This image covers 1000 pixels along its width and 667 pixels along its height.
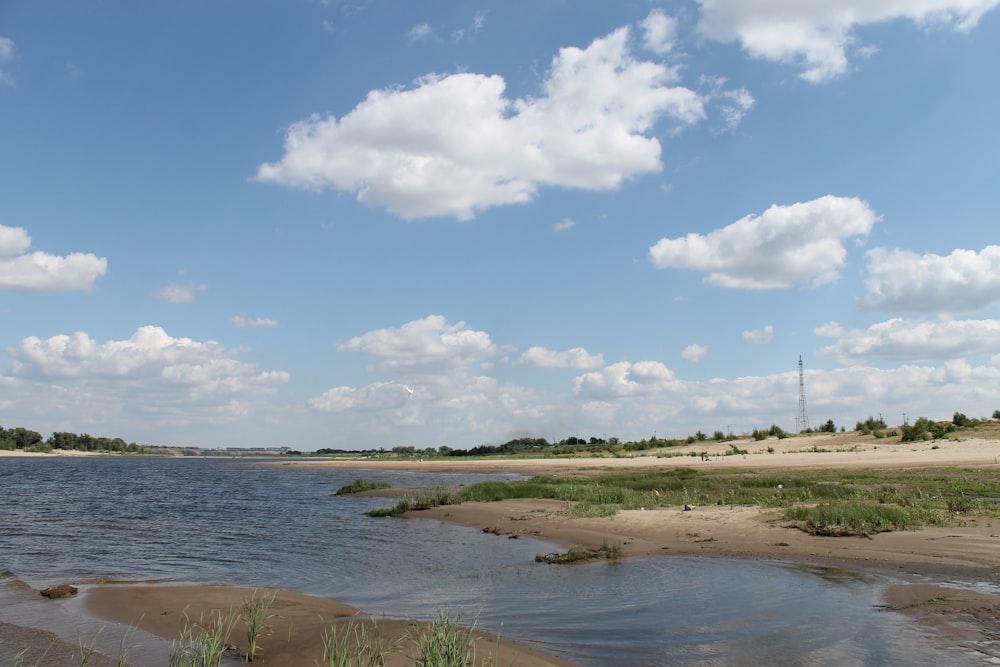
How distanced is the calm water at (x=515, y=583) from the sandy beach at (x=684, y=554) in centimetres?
83

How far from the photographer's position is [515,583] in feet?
50.9

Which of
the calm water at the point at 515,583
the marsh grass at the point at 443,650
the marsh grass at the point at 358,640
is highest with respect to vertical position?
the marsh grass at the point at 443,650

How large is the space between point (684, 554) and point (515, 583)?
211 inches

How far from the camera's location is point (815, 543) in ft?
58.9

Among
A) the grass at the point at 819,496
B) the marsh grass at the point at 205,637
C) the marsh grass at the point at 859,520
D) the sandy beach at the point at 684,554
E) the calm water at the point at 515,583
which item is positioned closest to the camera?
the marsh grass at the point at 205,637

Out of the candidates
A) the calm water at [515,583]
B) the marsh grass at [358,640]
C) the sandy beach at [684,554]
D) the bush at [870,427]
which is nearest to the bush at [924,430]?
the bush at [870,427]

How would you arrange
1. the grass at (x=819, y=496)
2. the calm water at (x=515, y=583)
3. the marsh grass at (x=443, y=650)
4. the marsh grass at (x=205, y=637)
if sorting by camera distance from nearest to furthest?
the marsh grass at (x=443, y=650)
the marsh grass at (x=205, y=637)
the calm water at (x=515, y=583)
the grass at (x=819, y=496)

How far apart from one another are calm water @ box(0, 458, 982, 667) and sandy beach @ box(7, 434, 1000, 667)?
2.73 feet

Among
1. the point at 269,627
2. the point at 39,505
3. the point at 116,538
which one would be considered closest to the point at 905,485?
the point at 269,627

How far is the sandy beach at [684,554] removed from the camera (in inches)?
418

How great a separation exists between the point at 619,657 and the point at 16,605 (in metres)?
12.9

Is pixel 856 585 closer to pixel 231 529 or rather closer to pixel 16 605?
→ pixel 16 605

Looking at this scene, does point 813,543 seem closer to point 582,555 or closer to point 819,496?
point 582,555

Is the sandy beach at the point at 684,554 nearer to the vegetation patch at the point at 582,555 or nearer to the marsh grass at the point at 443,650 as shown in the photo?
the vegetation patch at the point at 582,555
